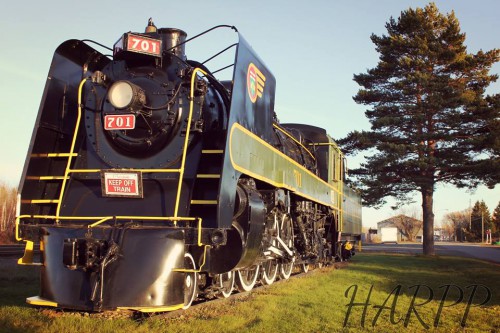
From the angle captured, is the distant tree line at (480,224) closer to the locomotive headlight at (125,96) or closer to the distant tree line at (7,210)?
the distant tree line at (7,210)

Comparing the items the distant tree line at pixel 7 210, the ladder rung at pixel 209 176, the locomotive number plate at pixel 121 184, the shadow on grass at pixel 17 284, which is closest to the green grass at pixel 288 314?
the shadow on grass at pixel 17 284

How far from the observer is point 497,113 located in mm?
23906

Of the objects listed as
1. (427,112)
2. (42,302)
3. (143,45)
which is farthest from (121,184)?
(427,112)

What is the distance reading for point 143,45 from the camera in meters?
6.84

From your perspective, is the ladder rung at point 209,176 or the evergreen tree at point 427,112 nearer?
the ladder rung at point 209,176

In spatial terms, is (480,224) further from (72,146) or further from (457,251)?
(72,146)

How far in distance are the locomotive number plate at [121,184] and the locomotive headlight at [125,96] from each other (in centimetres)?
89

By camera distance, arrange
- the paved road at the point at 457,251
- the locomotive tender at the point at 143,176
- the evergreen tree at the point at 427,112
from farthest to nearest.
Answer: the paved road at the point at 457,251, the evergreen tree at the point at 427,112, the locomotive tender at the point at 143,176

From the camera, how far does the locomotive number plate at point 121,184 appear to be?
648 centimetres

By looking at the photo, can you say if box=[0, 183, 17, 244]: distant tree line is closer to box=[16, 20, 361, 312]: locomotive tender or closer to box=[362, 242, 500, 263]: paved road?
box=[362, 242, 500, 263]: paved road

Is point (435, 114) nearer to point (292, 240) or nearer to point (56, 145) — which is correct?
point (292, 240)

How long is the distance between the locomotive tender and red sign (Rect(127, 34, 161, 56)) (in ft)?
0.05

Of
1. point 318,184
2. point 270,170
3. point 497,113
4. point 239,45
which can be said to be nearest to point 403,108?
point 497,113

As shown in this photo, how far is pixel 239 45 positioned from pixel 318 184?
22.2ft
